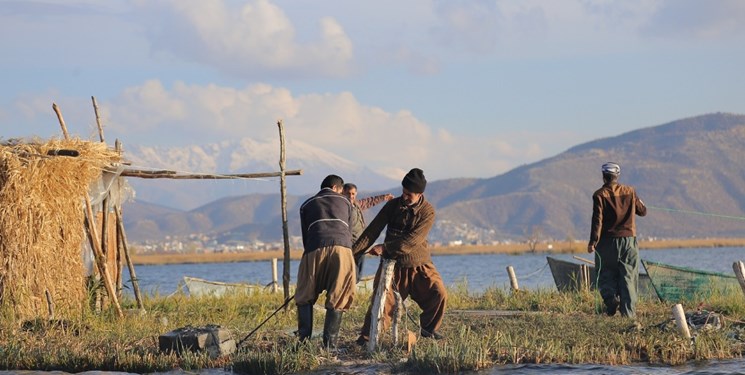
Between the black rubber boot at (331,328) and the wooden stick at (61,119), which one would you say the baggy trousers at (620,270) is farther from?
the wooden stick at (61,119)

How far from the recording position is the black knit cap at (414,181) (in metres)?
A: 12.3

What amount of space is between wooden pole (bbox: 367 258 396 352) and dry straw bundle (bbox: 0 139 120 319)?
5.18 m

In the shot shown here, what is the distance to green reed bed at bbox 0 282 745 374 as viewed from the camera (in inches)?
469

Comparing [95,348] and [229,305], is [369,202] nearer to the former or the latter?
[229,305]

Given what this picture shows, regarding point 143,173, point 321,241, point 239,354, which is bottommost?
point 239,354

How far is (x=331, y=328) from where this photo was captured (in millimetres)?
12430

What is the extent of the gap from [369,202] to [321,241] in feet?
17.6

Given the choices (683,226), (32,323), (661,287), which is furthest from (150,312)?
(683,226)

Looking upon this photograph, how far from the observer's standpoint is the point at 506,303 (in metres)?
17.5

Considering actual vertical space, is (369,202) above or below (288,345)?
above

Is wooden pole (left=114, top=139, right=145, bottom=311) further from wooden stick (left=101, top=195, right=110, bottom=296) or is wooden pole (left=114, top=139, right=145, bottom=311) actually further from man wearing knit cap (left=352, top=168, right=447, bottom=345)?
man wearing knit cap (left=352, top=168, right=447, bottom=345)

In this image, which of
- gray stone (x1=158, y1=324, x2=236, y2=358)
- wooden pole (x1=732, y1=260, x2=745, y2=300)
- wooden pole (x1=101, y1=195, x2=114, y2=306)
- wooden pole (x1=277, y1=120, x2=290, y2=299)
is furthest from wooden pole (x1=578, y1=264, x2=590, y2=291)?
gray stone (x1=158, y1=324, x2=236, y2=358)

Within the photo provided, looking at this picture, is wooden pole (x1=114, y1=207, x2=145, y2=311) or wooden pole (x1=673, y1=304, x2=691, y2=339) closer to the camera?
wooden pole (x1=673, y1=304, x2=691, y2=339)

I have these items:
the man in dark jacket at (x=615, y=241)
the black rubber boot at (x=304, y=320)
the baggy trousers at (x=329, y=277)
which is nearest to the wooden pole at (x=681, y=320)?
the man in dark jacket at (x=615, y=241)
